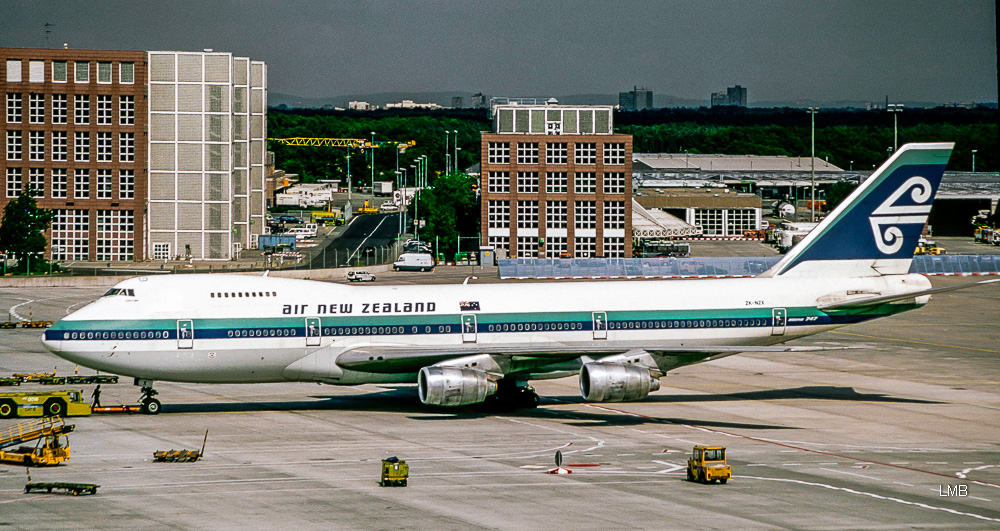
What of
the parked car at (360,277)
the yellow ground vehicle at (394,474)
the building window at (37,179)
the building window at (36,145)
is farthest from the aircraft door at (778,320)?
the building window at (36,145)

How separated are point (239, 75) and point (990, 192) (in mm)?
130433

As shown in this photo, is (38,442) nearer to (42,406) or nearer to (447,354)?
(42,406)

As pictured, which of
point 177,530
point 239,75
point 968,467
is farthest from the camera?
point 239,75

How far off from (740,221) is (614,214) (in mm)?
49849

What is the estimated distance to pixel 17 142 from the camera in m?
138

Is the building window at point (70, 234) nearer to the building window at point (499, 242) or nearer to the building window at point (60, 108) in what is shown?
the building window at point (60, 108)

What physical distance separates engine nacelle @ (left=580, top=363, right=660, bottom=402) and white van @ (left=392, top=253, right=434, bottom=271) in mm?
91308

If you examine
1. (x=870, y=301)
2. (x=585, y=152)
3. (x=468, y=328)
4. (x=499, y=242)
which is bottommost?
(x=468, y=328)

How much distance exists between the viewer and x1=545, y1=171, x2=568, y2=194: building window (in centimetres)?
14025

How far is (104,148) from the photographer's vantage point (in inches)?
5408

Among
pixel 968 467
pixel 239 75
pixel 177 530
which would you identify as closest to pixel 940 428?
pixel 968 467

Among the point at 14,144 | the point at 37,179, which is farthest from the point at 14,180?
the point at 14,144

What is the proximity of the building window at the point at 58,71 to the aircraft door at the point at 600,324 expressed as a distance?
108113 mm

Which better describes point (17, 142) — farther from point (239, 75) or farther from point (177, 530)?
point (177, 530)
